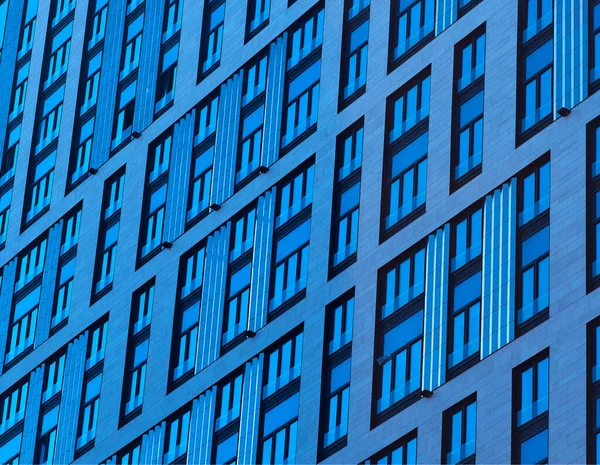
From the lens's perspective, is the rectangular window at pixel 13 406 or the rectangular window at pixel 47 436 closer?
the rectangular window at pixel 47 436

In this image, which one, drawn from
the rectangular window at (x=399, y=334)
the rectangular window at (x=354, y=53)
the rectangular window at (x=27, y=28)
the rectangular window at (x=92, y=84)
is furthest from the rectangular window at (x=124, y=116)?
the rectangular window at (x=399, y=334)

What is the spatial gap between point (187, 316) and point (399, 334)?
52.1 feet

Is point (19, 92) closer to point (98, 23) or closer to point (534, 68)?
point (98, 23)

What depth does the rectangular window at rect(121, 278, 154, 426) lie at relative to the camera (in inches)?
3856

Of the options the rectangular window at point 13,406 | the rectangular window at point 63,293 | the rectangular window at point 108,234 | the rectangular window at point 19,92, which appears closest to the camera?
the rectangular window at point 108,234

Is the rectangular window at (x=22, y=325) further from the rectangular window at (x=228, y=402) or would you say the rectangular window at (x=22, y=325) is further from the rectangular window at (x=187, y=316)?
the rectangular window at (x=228, y=402)

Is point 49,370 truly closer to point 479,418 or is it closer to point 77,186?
point 77,186

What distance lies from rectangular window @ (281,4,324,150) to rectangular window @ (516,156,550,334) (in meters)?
15.7

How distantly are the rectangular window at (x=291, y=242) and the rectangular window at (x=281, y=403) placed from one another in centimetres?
204

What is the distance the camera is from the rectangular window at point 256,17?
327 ft

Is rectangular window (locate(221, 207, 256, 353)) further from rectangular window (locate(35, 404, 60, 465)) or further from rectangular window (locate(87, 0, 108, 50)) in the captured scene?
rectangular window (locate(87, 0, 108, 50))

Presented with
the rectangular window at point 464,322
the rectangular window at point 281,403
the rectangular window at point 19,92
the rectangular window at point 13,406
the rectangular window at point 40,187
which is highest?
the rectangular window at point 19,92

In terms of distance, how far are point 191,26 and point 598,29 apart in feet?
96.9

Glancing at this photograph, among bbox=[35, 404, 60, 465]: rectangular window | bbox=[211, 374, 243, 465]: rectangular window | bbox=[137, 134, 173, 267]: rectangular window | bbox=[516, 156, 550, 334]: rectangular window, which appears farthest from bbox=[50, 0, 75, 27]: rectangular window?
bbox=[516, 156, 550, 334]: rectangular window
